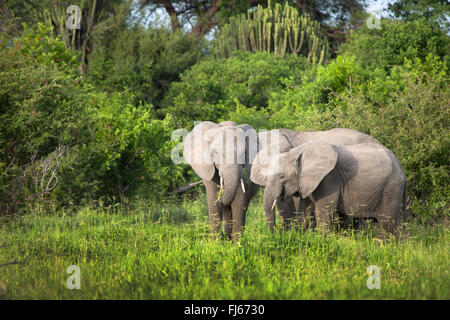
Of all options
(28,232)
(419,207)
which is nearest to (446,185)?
(419,207)

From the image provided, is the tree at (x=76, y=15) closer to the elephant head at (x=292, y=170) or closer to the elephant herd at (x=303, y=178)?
the elephant herd at (x=303, y=178)

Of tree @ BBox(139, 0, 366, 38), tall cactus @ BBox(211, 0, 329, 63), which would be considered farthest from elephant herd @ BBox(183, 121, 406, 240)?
tree @ BBox(139, 0, 366, 38)

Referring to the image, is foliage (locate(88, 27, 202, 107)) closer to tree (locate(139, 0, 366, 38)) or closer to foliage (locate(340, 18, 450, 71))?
tree (locate(139, 0, 366, 38))

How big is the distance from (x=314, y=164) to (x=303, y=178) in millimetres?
237

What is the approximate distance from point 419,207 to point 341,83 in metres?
4.81

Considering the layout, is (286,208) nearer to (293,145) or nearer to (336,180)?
(293,145)

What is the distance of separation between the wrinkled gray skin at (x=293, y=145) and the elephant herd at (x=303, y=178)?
3cm

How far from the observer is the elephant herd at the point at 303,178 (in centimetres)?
746

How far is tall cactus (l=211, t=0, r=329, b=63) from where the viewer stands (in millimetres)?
25344

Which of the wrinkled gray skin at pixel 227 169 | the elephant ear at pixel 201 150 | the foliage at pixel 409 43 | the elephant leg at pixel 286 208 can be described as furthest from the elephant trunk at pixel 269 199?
the foliage at pixel 409 43

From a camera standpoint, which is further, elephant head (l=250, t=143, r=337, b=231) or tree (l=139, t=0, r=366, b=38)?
tree (l=139, t=0, r=366, b=38)

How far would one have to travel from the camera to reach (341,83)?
13758 millimetres
